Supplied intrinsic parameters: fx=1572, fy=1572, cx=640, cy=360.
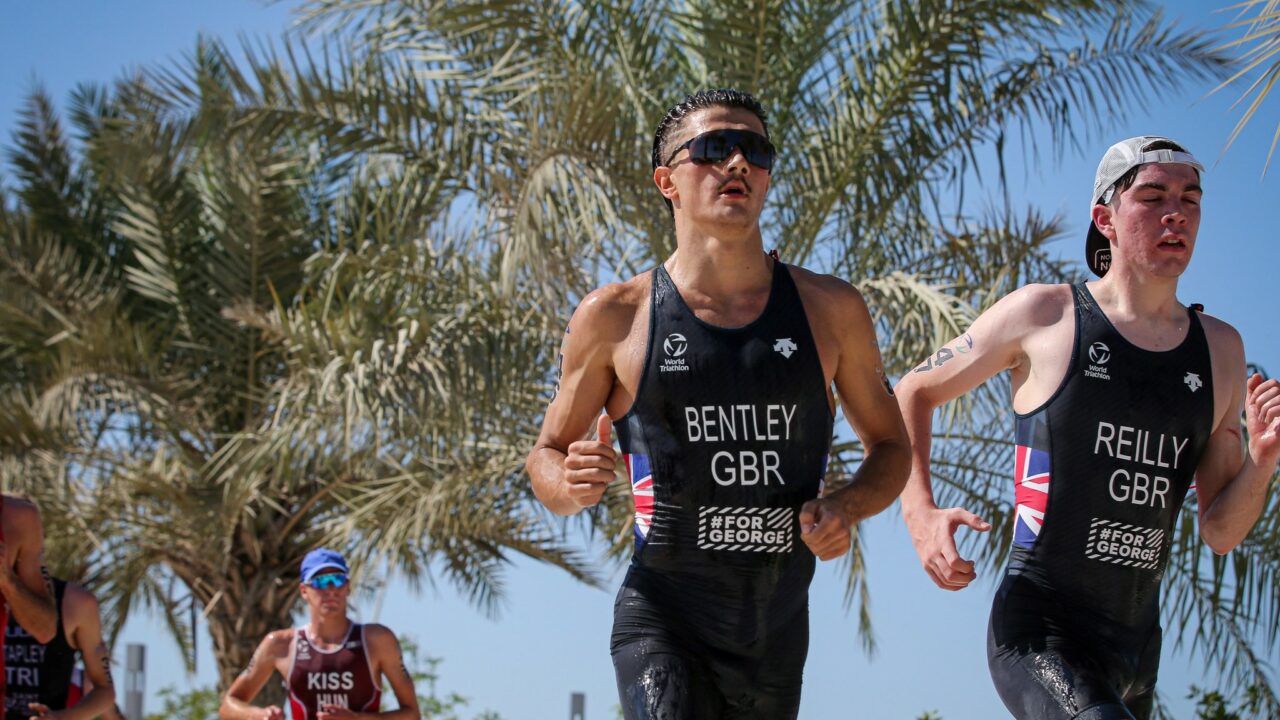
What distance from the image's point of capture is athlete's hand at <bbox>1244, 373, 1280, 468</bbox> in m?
3.98

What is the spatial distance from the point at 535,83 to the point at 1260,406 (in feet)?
24.2

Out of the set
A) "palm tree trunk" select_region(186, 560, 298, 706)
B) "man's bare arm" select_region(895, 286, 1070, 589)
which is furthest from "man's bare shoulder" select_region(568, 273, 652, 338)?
→ "palm tree trunk" select_region(186, 560, 298, 706)

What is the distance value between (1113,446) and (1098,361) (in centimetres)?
23

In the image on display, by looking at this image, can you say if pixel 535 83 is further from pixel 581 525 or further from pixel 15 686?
pixel 15 686

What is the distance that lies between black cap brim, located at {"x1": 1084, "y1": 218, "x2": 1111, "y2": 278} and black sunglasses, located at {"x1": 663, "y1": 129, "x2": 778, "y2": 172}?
1.12 metres

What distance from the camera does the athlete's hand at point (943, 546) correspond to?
12.5ft

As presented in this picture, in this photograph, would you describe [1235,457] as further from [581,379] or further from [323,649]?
[323,649]

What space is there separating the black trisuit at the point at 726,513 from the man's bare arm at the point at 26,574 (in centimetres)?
316

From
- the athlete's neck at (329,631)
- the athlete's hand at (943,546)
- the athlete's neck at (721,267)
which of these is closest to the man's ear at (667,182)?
the athlete's neck at (721,267)

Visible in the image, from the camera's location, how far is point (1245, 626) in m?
9.75

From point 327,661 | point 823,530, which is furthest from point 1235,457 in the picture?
point 327,661

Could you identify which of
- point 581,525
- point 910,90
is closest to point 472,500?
point 581,525

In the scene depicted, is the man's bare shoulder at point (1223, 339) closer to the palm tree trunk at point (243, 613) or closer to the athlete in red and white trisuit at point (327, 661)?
the athlete in red and white trisuit at point (327, 661)

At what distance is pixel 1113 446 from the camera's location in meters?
4.05
